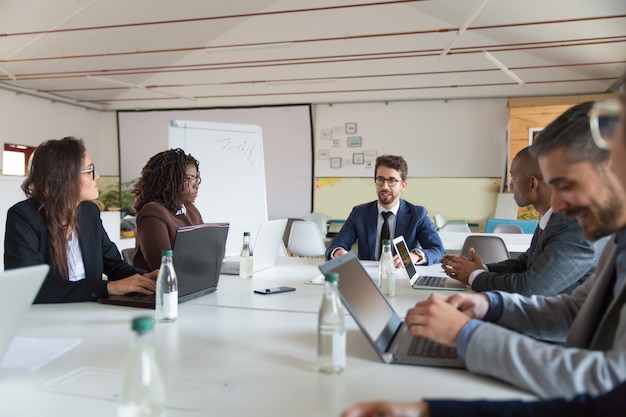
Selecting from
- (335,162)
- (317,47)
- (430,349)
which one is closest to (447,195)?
(335,162)

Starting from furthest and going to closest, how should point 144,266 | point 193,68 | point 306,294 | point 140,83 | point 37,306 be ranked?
point 140,83 < point 193,68 < point 144,266 < point 306,294 < point 37,306

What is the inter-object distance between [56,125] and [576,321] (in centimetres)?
971

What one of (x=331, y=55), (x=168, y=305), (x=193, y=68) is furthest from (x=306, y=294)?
(x=193, y=68)

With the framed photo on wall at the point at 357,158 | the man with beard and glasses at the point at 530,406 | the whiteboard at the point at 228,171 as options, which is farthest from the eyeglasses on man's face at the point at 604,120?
the framed photo on wall at the point at 357,158

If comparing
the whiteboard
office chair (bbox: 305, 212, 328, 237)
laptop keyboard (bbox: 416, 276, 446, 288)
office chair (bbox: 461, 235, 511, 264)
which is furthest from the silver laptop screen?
office chair (bbox: 305, 212, 328, 237)

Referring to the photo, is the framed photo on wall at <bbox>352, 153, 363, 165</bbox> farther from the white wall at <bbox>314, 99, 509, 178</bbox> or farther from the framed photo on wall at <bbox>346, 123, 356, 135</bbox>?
the framed photo on wall at <bbox>346, 123, 356, 135</bbox>

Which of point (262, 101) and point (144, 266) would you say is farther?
point (262, 101)

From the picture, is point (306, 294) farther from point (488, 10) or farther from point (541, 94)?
point (541, 94)

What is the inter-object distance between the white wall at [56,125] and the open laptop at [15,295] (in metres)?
7.41

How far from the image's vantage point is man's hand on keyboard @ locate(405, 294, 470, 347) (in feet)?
3.79

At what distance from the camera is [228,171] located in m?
3.91

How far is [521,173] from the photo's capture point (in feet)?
6.90

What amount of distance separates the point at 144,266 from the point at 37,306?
83cm

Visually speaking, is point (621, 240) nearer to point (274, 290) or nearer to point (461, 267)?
point (461, 267)
